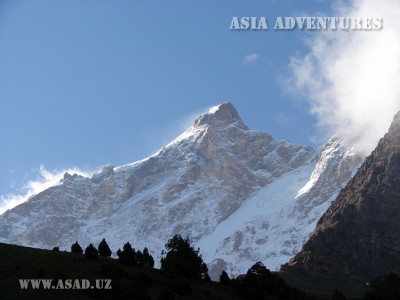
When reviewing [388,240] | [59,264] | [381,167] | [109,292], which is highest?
[381,167]

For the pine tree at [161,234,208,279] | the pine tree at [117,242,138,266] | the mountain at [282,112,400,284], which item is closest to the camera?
the pine tree at [161,234,208,279]

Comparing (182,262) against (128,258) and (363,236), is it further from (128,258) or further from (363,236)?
(363,236)

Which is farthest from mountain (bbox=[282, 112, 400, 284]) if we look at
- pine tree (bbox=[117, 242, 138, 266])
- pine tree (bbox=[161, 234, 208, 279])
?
pine tree (bbox=[117, 242, 138, 266])

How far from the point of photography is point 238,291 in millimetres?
102500

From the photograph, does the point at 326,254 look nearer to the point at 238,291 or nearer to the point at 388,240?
the point at 388,240

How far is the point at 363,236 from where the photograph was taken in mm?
181375

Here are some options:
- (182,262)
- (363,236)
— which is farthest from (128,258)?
(363,236)

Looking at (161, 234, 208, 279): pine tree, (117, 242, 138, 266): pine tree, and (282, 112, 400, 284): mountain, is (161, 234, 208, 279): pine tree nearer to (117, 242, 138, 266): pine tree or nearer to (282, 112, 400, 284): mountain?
(117, 242, 138, 266): pine tree

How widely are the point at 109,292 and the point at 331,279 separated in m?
99.4

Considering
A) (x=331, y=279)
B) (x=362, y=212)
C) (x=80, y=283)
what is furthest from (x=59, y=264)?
(x=362, y=212)

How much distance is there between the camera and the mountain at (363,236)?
173625 millimetres

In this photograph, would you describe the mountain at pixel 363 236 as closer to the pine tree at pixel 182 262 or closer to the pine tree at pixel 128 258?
the pine tree at pixel 182 262

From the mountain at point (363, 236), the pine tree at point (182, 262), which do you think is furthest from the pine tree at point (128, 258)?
the mountain at point (363, 236)

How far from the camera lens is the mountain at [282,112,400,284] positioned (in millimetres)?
173625
